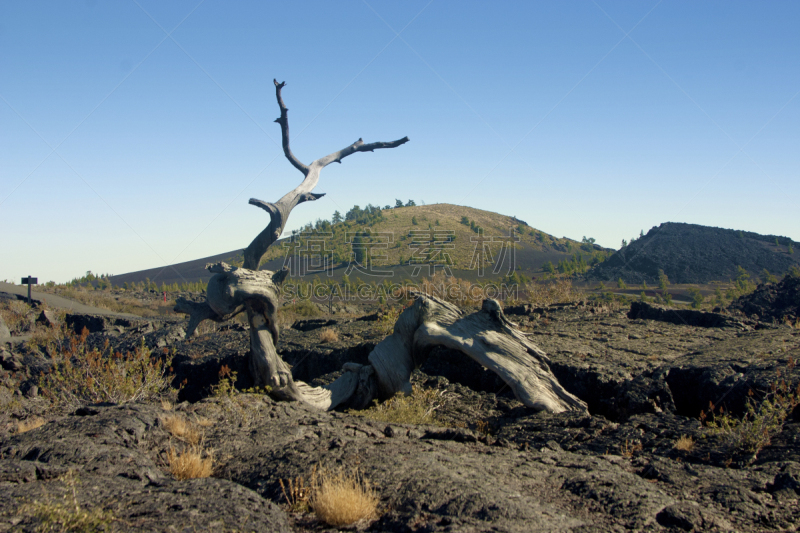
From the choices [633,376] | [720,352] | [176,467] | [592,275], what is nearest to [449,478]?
[176,467]

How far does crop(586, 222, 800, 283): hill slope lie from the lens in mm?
40875

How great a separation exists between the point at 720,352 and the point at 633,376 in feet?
7.65

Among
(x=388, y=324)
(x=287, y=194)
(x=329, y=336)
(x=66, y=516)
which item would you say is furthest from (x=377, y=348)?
(x=66, y=516)

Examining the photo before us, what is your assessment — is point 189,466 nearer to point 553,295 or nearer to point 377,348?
point 377,348

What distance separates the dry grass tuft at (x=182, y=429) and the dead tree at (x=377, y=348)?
4.89 feet

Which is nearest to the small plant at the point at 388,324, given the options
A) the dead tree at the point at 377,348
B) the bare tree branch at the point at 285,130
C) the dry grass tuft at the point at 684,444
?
the dead tree at the point at 377,348

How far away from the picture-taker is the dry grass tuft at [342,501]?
271 centimetres

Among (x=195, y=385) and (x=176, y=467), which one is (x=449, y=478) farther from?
(x=195, y=385)

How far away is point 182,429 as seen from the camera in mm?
4082

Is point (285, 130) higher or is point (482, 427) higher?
point (285, 130)

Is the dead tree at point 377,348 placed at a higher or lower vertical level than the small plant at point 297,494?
higher

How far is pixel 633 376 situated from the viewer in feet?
22.9

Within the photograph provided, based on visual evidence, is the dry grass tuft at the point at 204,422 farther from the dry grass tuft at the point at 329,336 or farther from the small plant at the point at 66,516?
the dry grass tuft at the point at 329,336

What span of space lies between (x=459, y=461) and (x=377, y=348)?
10.4ft
